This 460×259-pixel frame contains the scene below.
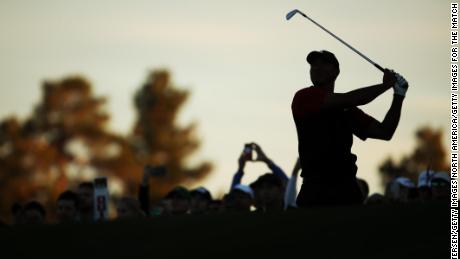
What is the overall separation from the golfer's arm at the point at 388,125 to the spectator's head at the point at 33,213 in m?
7.32

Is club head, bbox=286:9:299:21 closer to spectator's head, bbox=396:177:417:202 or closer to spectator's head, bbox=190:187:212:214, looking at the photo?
spectator's head, bbox=396:177:417:202

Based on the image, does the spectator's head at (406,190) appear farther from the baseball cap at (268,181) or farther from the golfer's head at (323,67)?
the golfer's head at (323,67)

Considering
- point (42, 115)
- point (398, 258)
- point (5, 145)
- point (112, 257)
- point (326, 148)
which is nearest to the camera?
point (398, 258)

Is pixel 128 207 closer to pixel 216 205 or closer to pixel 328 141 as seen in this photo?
pixel 216 205

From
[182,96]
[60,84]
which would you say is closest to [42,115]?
[60,84]

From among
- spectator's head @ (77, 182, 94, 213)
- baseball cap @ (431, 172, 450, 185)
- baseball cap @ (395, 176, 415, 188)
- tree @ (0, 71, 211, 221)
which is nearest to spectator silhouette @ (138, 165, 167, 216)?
spectator's head @ (77, 182, 94, 213)

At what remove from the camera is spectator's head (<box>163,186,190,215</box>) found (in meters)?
15.3

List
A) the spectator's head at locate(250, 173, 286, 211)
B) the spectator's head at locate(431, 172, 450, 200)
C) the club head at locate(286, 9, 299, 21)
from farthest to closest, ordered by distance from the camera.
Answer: the spectator's head at locate(250, 173, 286, 211) < the spectator's head at locate(431, 172, 450, 200) < the club head at locate(286, 9, 299, 21)

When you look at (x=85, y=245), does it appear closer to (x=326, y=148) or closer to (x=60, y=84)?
(x=326, y=148)

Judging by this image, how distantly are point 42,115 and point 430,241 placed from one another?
58.6 m

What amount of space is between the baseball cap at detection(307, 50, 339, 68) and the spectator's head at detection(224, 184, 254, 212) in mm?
5262

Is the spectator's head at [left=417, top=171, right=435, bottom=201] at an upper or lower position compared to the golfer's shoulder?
upper

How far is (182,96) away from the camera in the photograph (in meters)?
65.5

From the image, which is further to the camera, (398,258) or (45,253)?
(45,253)
